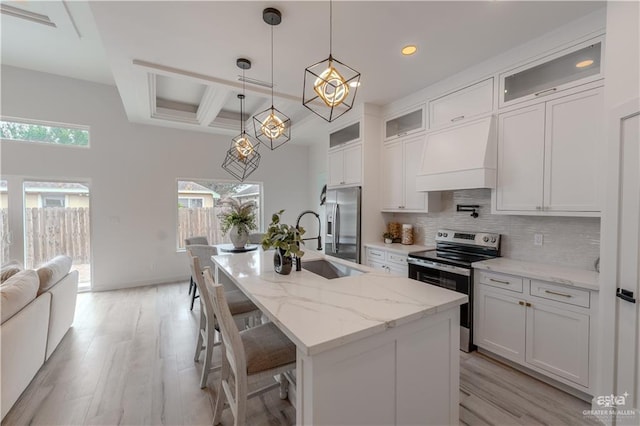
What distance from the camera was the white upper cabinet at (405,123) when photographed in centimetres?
350

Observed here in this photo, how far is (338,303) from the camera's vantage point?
4.77 ft

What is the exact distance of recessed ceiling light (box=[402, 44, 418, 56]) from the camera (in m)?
2.54

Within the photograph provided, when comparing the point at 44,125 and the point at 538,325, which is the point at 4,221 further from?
the point at 538,325

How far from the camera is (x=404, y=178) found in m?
3.70

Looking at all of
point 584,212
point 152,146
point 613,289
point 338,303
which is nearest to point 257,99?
point 152,146

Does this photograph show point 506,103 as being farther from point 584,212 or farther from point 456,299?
point 456,299

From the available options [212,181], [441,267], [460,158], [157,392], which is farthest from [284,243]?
[212,181]

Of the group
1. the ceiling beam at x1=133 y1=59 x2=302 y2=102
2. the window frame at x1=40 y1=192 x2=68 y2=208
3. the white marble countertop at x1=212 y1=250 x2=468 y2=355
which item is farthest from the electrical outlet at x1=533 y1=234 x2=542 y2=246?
the window frame at x1=40 y1=192 x2=68 y2=208

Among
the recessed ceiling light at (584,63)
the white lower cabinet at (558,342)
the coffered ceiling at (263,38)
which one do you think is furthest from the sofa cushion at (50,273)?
the recessed ceiling light at (584,63)

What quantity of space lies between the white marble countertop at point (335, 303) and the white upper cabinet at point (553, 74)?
213 centimetres

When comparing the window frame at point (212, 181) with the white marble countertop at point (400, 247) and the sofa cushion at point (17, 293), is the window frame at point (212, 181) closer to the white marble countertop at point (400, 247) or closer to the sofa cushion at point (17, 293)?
the sofa cushion at point (17, 293)

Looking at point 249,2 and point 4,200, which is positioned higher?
point 249,2

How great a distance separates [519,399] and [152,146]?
601 centimetres

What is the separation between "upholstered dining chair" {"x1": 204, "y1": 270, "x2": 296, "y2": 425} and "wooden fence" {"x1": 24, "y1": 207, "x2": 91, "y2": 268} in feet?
14.1
